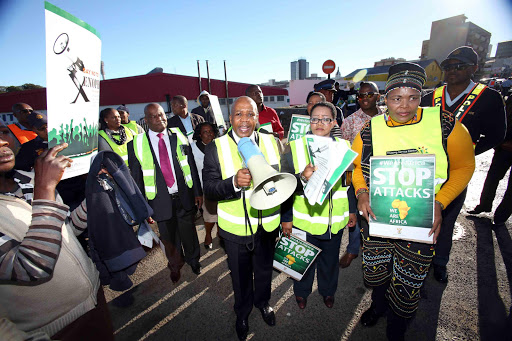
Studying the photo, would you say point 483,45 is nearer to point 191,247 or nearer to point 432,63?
point 432,63

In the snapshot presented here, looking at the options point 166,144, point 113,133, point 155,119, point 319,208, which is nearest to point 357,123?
point 319,208

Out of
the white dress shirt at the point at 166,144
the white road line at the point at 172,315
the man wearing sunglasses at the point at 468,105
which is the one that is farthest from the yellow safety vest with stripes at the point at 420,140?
the white road line at the point at 172,315

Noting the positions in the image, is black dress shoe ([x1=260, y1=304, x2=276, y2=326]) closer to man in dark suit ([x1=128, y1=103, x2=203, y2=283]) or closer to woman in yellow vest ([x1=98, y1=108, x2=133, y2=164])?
man in dark suit ([x1=128, y1=103, x2=203, y2=283])

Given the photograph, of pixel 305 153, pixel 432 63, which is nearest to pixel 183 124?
pixel 305 153

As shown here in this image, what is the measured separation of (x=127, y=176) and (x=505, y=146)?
20.2 ft

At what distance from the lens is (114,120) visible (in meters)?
4.21

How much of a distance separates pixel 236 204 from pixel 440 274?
313 centimetres

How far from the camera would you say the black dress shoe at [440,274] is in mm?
3084

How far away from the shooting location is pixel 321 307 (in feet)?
9.31

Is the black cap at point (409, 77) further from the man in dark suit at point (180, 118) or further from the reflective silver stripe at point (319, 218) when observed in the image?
Result: the man in dark suit at point (180, 118)

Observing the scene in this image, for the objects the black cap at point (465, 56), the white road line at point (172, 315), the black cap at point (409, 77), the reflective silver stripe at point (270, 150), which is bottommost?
the white road line at point (172, 315)

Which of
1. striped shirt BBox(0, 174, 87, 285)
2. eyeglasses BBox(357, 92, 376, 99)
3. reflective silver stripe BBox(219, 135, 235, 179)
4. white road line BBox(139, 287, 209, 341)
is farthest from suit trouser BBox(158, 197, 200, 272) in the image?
eyeglasses BBox(357, 92, 376, 99)

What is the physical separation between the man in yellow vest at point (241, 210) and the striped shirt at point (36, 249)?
1069 mm

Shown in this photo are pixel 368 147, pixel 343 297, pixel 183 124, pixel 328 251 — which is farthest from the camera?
pixel 183 124
